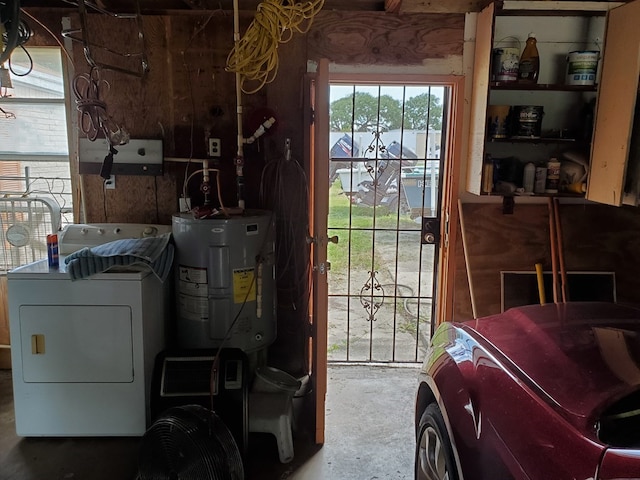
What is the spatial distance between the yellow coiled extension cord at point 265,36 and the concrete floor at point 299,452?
75.4 inches

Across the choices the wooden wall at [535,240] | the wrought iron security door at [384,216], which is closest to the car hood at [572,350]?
the wooden wall at [535,240]

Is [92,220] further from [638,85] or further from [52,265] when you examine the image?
[638,85]

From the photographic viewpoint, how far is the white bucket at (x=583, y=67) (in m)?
2.41

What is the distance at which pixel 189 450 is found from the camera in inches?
72.6

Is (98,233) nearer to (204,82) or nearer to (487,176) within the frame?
(204,82)

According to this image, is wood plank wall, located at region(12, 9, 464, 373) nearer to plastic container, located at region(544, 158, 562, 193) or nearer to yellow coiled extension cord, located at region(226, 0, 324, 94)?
yellow coiled extension cord, located at region(226, 0, 324, 94)

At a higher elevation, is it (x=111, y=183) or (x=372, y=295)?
(x=111, y=183)

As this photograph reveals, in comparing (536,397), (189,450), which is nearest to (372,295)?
(189,450)

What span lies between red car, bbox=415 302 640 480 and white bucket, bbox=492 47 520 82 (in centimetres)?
129

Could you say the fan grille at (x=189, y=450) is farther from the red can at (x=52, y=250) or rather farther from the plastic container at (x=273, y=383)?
the red can at (x=52, y=250)

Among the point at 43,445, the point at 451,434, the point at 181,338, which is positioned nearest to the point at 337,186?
the point at 181,338

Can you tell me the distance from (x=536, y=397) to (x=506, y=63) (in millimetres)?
1865

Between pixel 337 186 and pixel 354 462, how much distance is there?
64.9 inches

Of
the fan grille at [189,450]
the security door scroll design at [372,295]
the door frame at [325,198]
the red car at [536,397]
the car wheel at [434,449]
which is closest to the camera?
the red car at [536,397]
